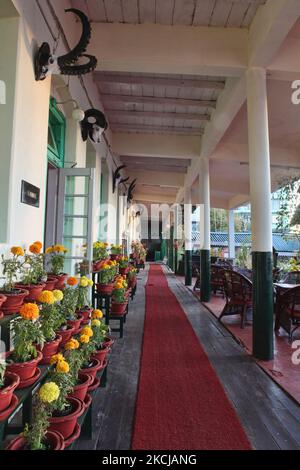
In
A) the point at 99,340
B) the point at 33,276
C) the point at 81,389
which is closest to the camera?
the point at 81,389

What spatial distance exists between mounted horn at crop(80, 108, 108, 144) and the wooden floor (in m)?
2.74

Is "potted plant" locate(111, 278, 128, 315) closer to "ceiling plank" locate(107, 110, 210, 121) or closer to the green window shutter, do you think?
the green window shutter

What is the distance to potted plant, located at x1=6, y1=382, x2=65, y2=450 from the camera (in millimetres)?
1237

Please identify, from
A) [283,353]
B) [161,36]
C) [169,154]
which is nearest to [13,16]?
[161,36]

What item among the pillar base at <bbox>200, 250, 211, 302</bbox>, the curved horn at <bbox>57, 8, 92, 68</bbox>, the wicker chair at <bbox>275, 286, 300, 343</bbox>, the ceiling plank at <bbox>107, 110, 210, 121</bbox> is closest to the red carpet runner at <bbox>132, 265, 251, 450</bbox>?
the wicker chair at <bbox>275, 286, 300, 343</bbox>

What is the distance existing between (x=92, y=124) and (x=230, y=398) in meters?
3.52

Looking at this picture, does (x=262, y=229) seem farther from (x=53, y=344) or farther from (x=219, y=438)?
(x=53, y=344)

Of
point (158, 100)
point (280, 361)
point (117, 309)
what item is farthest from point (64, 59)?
→ point (280, 361)

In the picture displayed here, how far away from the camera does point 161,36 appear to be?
350cm

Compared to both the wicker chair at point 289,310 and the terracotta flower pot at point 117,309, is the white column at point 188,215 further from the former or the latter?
the terracotta flower pot at point 117,309

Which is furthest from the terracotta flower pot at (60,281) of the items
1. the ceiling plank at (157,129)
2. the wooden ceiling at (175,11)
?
the ceiling plank at (157,129)

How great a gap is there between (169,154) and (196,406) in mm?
5557

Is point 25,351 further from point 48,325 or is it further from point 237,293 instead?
point 237,293

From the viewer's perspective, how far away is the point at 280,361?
3.09 m
